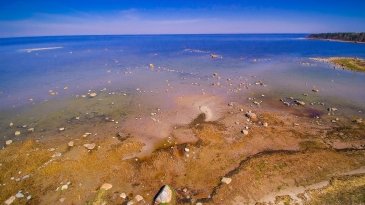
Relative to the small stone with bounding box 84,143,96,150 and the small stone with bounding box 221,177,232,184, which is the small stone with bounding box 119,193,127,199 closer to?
the small stone with bounding box 221,177,232,184

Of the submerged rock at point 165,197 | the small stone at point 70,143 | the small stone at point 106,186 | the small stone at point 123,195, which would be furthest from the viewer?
the small stone at point 70,143

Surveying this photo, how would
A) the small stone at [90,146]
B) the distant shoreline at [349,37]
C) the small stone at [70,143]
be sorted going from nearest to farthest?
1. the small stone at [90,146]
2. the small stone at [70,143]
3. the distant shoreline at [349,37]

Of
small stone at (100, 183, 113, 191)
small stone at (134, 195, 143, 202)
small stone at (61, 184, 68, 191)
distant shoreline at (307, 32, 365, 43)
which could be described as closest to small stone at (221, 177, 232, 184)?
small stone at (134, 195, 143, 202)

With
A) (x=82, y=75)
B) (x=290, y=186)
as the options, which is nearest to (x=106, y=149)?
(x=290, y=186)

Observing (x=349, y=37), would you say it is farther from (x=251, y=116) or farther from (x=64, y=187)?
(x=64, y=187)

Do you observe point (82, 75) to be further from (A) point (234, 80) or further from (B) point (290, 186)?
(B) point (290, 186)

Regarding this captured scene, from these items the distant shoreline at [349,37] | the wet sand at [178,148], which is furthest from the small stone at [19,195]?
the distant shoreline at [349,37]

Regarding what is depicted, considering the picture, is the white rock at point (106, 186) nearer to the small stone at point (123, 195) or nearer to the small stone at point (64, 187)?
the small stone at point (123, 195)

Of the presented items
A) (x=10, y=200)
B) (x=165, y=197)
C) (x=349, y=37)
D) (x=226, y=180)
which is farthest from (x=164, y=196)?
(x=349, y=37)
